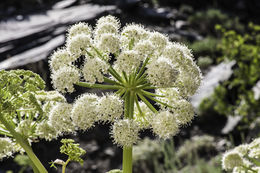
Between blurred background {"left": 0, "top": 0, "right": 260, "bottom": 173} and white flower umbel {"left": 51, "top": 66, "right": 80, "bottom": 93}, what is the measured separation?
0.81 m

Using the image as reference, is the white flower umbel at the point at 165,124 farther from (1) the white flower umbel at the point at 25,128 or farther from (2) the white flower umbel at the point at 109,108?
(1) the white flower umbel at the point at 25,128

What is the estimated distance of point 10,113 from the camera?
1.69 metres

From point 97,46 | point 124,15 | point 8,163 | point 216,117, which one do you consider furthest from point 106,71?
point 124,15

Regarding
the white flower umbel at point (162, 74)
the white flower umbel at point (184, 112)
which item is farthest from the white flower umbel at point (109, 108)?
the white flower umbel at point (184, 112)

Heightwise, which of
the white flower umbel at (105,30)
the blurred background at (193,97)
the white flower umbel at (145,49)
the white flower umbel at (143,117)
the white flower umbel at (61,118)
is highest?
the white flower umbel at (105,30)

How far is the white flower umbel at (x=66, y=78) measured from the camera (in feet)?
5.98

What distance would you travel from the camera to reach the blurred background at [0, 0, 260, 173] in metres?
6.72

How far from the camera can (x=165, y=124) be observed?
1771mm

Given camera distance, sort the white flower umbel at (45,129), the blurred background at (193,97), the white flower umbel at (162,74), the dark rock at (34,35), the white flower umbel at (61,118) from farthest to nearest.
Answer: the dark rock at (34,35) → the blurred background at (193,97) → the white flower umbel at (45,129) → the white flower umbel at (61,118) → the white flower umbel at (162,74)

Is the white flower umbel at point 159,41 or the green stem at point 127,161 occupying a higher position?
the white flower umbel at point 159,41

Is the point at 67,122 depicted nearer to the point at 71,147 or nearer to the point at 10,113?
the point at 71,147

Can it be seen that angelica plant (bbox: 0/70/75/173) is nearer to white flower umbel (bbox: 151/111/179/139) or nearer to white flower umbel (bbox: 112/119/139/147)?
white flower umbel (bbox: 112/119/139/147)

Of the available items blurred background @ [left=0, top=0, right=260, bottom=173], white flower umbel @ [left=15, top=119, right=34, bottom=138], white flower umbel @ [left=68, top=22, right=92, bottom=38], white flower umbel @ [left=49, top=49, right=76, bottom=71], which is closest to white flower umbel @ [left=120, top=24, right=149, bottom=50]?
white flower umbel @ [left=68, top=22, right=92, bottom=38]

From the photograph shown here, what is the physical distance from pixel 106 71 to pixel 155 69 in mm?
268
